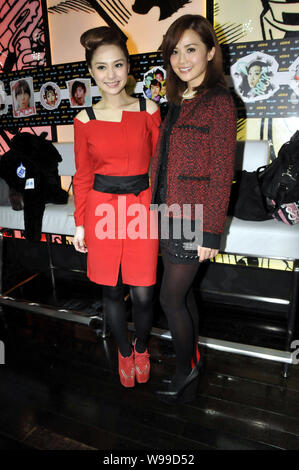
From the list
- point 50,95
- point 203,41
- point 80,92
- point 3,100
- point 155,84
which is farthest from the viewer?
point 3,100

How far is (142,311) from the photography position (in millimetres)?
1518

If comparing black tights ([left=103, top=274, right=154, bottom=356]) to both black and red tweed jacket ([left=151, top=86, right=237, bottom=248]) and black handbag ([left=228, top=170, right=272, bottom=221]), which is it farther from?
black handbag ([left=228, top=170, right=272, bottom=221])

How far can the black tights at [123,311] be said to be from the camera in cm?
148

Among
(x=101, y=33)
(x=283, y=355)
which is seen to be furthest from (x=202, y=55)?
(x=283, y=355)

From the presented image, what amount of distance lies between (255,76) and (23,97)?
189cm

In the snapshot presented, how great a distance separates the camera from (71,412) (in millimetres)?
1497

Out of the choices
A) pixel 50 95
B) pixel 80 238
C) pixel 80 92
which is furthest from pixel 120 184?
pixel 50 95

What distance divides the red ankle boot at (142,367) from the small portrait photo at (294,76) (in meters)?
1.78

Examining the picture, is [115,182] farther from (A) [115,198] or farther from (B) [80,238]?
(B) [80,238]

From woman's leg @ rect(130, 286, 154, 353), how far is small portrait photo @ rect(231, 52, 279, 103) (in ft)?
4.84

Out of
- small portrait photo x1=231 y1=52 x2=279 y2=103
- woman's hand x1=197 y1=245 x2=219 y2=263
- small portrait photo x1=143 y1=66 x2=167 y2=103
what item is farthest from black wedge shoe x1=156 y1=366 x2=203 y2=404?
small portrait photo x1=143 y1=66 x2=167 y2=103

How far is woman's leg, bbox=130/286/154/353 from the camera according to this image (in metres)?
1.48

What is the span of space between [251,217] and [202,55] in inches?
33.9

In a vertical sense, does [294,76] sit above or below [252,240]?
above
